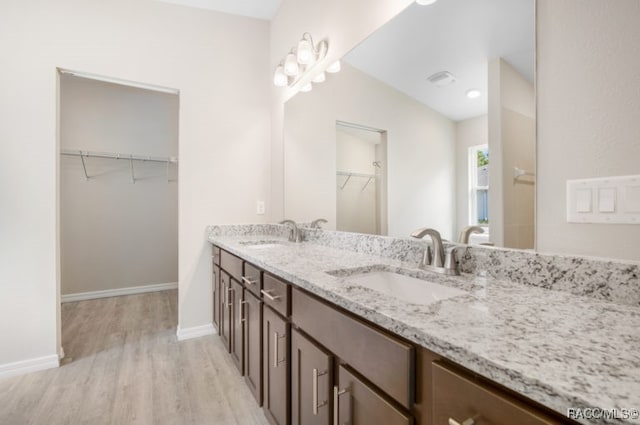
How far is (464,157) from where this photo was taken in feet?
3.80

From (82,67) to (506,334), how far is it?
9.51 feet

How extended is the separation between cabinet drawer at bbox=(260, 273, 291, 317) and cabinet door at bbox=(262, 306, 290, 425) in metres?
0.04

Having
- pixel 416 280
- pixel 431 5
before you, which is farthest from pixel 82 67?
pixel 416 280

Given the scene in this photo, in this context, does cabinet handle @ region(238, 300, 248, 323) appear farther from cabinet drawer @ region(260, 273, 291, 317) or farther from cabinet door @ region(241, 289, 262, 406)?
cabinet drawer @ region(260, 273, 291, 317)

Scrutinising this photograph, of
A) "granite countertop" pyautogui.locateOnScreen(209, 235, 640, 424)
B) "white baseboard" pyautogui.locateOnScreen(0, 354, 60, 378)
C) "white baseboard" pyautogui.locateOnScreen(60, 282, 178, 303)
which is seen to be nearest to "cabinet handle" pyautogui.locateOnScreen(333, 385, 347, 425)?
"granite countertop" pyautogui.locateOnScreen(209, 235, 640, 424)

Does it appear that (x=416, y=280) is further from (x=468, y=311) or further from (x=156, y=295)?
(x=156, y=295)

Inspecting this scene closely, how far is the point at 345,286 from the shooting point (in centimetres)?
89

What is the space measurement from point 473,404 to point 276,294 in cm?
85

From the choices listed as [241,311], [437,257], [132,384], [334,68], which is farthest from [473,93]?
[132,384]

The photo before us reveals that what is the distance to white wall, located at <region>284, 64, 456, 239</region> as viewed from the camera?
49.8 inches

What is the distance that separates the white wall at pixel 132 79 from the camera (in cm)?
195

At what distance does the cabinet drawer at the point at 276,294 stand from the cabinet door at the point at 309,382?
0.10m

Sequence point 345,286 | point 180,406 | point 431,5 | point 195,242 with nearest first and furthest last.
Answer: point 345,286, point 431,5, point 180,406, point 195,242

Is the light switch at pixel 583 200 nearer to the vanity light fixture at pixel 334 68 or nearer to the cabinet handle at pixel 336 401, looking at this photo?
the cabinet handle at pixel 336 401
